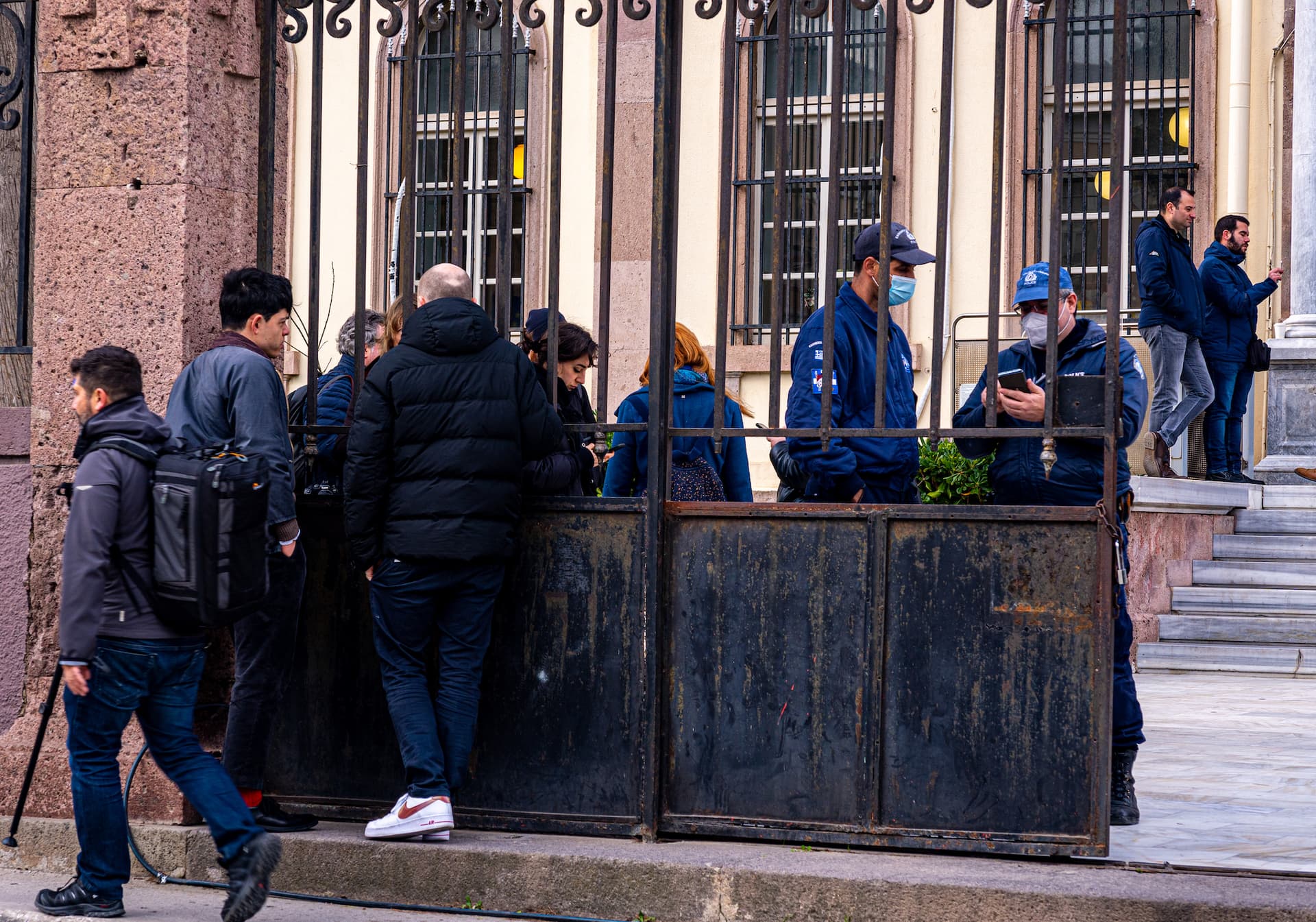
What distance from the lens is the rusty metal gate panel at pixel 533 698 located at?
18.7 ft

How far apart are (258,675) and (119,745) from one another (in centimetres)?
69

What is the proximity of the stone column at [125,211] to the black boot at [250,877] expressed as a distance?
1.11 metres

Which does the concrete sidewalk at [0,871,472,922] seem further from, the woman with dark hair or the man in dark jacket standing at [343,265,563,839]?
the woman with dark hair

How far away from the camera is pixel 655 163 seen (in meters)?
5.69

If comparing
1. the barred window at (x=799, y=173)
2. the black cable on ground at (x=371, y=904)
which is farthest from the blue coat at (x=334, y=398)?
the barred window at (x=799, y=173)

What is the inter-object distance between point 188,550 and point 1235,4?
12188mm

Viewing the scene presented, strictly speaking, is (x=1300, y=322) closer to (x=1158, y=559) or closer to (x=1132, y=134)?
(x=1132, y=134)

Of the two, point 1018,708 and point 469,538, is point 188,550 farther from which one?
point 1018,708

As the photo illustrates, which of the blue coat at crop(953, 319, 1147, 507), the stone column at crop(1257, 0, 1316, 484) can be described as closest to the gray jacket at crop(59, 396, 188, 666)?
the blue coat at crop(953, 319, 1147, 507)

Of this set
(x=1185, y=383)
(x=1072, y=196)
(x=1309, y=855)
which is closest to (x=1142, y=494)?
(x=1185, y=383)

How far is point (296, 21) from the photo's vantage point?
6.21 metres

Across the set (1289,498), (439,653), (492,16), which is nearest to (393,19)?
(492,16)

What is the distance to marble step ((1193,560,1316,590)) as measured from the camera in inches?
459

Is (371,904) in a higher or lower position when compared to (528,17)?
lower
